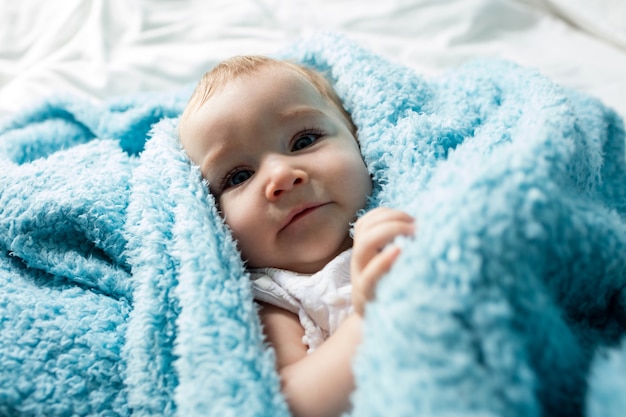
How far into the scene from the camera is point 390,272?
0.53 meters

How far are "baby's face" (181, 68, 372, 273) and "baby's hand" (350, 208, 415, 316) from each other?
0.17m

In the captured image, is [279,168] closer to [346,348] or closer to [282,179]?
[282,179]

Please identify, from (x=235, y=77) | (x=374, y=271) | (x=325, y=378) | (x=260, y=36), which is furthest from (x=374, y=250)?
(x=260, y=36)

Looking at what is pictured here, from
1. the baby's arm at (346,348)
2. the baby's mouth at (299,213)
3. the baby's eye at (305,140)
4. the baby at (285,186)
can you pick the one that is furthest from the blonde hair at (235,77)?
the baby's arm at (346,348)

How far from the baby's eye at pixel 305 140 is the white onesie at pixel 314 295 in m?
0.17

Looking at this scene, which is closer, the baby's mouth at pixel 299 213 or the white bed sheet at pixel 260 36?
the baby's mouth at pixel 299 213

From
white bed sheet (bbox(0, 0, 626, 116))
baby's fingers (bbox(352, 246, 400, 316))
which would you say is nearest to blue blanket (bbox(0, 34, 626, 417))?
baby's fingers (bbox(352, 246, 400, 316))

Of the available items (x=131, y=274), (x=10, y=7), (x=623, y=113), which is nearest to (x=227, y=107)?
(x=131, y=274)

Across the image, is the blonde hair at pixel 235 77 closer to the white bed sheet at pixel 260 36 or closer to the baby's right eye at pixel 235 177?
the baby's right eye at pixel 235 177

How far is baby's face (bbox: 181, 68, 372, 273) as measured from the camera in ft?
2.53

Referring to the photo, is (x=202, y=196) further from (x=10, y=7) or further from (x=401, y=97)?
(x=10, y=7)

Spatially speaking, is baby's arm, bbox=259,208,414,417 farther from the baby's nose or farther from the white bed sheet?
the white bed sheet

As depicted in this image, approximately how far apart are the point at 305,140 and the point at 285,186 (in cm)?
12

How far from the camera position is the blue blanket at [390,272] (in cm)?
47
